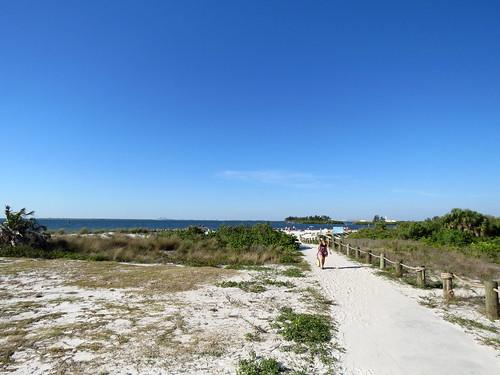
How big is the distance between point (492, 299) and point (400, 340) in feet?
11.9

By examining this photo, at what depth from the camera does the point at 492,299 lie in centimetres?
896

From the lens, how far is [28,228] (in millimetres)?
21234

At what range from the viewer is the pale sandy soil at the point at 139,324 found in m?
5.73

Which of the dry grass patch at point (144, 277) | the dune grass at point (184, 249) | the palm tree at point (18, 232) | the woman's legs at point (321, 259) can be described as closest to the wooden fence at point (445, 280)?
the woman's legs at point (321, 259)

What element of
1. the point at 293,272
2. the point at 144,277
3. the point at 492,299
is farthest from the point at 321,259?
the point at 492,299

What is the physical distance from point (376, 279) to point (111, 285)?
10.2m

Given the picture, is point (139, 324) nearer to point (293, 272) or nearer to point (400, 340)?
point (400, 340)

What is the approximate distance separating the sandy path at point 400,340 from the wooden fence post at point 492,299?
1.34 m

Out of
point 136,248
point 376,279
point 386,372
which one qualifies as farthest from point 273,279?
point 136,248

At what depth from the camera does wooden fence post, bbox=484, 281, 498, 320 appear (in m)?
8.85

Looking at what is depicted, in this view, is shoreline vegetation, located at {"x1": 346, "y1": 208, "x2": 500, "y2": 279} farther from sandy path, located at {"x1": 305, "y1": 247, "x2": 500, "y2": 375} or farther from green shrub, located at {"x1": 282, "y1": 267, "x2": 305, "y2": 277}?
sandy path, located at {"x1": 305, "y1": 247, "x2": 500, "y2": 375}

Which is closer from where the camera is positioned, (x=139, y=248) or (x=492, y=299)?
(x=492, y=299)

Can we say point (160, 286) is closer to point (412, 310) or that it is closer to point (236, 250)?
point (412, 310)

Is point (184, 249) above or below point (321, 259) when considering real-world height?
below
